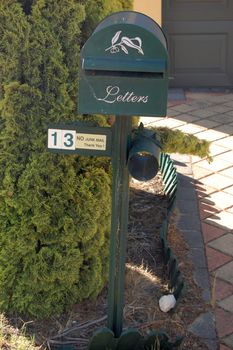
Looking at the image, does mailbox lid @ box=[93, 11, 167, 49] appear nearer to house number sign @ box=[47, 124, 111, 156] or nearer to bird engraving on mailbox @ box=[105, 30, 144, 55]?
bird engraving on mailbox @ box=[105, 30, 144, 55]

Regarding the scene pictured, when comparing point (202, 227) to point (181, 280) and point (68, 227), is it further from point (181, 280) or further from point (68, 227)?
point (68, 227)

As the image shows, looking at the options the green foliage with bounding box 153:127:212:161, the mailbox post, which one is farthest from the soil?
the mailbox post

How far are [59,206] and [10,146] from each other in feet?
1.28

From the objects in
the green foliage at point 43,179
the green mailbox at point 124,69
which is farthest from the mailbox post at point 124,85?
the green foliage at point 43,179

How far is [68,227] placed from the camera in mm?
3275

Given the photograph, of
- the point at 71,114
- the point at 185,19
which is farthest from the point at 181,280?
the point at 185,19

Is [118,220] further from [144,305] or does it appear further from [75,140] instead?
[144,305]

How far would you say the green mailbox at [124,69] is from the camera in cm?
247

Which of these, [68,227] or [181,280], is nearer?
[68,227]

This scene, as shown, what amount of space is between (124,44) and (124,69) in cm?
10

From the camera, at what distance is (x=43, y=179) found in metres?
3.23

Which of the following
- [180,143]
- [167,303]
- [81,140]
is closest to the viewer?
[81,140]

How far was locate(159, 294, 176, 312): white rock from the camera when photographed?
3525mm

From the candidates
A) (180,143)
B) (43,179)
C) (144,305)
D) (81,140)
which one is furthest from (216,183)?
(81,140)
